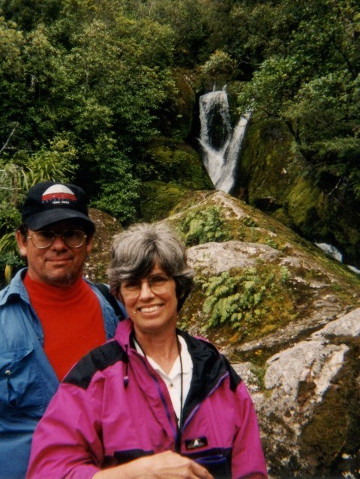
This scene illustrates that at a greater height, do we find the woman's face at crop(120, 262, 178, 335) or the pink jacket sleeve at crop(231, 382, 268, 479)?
the woman's face at crop(120, 262, 178, 335)

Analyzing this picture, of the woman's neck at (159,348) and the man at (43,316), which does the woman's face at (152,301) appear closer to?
the woman's neck at (159,348)

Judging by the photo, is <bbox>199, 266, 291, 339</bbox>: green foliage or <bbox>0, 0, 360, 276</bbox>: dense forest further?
<bbox>0, 0, 360, 276</bbox>: dense forest

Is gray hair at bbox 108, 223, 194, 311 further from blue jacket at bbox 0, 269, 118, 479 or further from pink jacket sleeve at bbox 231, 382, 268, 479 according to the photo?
pink jacket sleeve at bbox 231, 382, 268, 479

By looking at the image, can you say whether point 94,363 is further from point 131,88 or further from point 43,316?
point 131,88

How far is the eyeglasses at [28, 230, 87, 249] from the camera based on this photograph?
2238mm

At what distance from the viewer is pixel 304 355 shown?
362 centimetres

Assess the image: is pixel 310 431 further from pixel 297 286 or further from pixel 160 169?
pixel 160 169

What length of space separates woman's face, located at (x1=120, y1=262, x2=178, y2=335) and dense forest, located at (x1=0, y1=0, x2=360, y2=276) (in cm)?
695

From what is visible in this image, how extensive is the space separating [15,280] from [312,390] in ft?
7.79

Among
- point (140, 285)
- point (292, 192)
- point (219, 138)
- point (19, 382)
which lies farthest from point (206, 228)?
point (219, 138)

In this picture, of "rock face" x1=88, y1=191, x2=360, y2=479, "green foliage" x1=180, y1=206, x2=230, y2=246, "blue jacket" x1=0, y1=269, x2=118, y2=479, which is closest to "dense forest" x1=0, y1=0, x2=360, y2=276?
"rock face" x1=88, y1=191, x2=360, y2=479

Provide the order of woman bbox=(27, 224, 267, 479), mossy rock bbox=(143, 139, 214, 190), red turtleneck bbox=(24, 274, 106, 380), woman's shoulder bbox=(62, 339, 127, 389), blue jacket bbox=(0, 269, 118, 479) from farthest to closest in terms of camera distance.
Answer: mossy rock bbox=(143, 139, 214, 190)
red turtleneck bbox=(24, 274, 106, 380)
blue jacket bbox=(0, 269, 118, 479)
woman's shoulder bbox=(62, 339, 127, 389)
woman bbox=(27, 224, 267, 479)

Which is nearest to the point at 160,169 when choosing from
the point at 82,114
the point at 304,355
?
the point at 82,114

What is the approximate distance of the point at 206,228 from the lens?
7285mm
